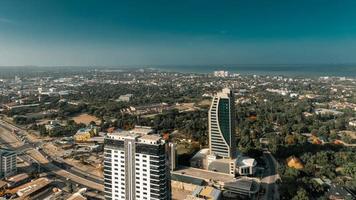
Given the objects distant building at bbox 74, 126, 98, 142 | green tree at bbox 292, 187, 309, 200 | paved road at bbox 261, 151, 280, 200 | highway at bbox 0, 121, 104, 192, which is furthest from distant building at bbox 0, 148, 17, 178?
green tree at bbox 292, 187, 309, 200

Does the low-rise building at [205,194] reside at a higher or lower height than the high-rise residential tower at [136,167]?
lower

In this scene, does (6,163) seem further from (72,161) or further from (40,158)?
(72,161)

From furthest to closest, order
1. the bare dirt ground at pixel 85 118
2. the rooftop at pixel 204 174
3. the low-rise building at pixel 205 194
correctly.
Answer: the bare dirt ground at pixel 85 118
the rooftop at pixel 204 174
the low-rise building at pixel 205 194

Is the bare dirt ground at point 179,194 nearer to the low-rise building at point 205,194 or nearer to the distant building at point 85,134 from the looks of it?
the low-rise building at point 205,194

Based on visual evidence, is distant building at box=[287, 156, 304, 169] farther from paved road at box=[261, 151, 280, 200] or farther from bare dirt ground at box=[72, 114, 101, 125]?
bare dirt ground at box=[72, 114, 101, 125]

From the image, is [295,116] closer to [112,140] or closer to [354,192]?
[354,192]

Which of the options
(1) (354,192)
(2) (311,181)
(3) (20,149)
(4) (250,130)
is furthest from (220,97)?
(3) (20,149)

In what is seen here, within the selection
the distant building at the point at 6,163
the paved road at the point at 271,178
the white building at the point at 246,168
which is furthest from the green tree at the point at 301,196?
the distant building at the point at 6,163
